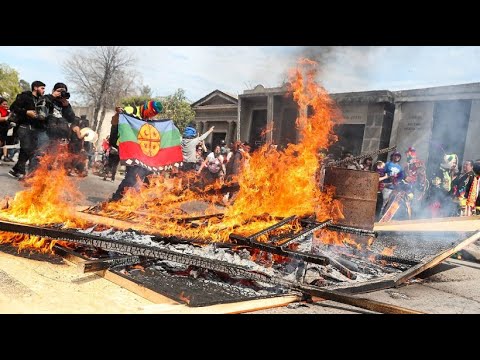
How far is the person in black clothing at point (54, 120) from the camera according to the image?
7820 mm

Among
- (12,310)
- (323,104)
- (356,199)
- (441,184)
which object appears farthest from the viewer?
(441,184)

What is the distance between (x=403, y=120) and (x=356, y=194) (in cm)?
1054

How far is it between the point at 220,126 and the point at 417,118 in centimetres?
1196

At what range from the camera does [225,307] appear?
2857 millimetres

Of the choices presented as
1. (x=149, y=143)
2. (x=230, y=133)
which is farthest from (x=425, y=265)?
(x=230, y=133)

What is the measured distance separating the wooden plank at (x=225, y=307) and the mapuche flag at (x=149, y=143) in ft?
16.4

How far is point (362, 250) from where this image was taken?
220 inches

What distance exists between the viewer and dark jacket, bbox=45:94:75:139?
786cm

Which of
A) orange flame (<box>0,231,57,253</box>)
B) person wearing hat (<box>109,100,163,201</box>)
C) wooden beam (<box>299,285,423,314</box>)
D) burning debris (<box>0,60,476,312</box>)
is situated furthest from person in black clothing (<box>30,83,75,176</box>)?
wooden beam (<box>299,285,423,314</box>)

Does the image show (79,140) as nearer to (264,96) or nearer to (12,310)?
(12,310)

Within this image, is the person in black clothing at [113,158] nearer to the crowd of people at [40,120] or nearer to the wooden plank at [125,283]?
the crowd of people at [40,120]

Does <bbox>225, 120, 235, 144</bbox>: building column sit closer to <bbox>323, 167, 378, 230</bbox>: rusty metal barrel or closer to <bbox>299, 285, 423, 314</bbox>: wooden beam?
<bbox>323, 167, 378, 230</bbox>: rusty metal barrel

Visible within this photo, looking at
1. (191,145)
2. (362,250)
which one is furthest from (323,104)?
(191,145)

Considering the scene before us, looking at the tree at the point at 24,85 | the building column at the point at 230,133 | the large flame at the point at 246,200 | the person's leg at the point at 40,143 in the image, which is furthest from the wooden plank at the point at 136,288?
the tree at the point at 24,85
